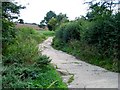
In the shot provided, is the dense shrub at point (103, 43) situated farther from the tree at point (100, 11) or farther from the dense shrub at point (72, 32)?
the dense shrub at point (72, 32)

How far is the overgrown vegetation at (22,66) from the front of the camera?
5.80 m

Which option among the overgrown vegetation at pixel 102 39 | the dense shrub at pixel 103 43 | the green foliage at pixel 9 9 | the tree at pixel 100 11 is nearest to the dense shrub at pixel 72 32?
the dense shrub at pixel 103 43

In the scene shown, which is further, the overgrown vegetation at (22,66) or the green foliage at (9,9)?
the green foliage at (9,9)

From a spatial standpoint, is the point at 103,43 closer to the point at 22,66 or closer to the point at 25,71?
the point at 22,66

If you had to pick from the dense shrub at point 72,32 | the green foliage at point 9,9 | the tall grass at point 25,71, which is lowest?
the tall grass at point 25,71

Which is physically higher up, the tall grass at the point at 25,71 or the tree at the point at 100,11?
the tree at the point at 100,11

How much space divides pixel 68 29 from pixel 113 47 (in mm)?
10392

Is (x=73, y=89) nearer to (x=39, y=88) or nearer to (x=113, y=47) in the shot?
(x=39, y=88)

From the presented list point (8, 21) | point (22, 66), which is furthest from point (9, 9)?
point (22, 66)

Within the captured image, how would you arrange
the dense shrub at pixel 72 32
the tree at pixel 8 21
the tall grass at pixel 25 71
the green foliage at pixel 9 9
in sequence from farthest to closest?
the dense shrub at pixel 72 32, the green foliage at pixel 9 9, the tree at pixel 8 21, the tall grass at pixel 25 71

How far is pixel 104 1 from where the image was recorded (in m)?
11.9

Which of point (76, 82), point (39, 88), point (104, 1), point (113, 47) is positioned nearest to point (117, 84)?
point (76, 82)

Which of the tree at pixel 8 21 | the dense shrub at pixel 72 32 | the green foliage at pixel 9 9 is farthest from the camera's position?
the dense shrub at pixel 72 32

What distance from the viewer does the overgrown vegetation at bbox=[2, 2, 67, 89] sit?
19.0ft
